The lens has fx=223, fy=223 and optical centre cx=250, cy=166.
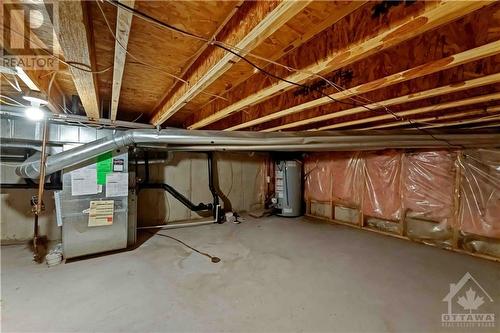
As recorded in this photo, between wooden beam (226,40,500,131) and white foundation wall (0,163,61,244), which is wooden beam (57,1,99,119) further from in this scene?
white foundation wall (0,163,61,244)

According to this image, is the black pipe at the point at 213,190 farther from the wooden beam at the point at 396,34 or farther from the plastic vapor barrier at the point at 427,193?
the wooden beam at the point at 396,34

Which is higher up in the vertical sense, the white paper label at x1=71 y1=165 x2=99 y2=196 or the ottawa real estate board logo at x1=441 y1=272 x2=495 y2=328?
the white paper label at x1=71 y1=165 x2=99 y2=196

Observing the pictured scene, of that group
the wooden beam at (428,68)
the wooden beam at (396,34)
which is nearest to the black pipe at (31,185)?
the wooden beam at (396,34)

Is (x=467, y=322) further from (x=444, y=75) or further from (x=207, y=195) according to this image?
(x=207, y=195)

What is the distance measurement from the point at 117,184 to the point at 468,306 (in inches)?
147

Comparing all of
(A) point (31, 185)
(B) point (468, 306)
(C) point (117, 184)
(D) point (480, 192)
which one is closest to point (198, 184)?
(C) point (117, 184)

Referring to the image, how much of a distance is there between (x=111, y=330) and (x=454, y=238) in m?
4.04

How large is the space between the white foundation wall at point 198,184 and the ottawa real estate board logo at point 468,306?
3665mm

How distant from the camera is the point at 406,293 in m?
2.03

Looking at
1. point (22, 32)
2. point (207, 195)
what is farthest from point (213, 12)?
point (207, 195)

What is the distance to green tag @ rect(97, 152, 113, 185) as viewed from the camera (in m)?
2.70

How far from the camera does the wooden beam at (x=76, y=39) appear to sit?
0.91 metres
